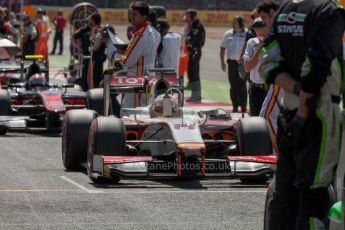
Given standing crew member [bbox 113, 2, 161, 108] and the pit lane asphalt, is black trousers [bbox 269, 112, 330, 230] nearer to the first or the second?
the pit lane asphalt

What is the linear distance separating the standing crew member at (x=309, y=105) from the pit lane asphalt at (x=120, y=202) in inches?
114

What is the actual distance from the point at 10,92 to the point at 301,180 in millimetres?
12068

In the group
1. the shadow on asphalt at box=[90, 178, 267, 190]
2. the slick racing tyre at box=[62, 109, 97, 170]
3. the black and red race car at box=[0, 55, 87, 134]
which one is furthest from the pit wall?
the shadow on asphalt at box=[90, 178, 267, 190]

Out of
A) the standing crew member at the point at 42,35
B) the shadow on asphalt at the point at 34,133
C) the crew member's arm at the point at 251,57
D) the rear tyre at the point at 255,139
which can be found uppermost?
the crew member's arm at the point at 251,57

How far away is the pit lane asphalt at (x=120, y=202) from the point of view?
29.5 ft

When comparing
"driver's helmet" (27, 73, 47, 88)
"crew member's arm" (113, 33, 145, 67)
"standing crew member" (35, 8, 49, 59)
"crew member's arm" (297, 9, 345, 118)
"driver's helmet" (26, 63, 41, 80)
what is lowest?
"standing crew member" (35, 8, 49, 59)

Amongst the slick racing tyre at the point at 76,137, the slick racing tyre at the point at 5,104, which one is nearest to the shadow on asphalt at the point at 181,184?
the slick racing tyre at the point at 76,137

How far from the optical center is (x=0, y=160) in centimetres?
1342

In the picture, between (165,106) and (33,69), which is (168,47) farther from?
(165,106)

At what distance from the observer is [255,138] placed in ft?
37.7

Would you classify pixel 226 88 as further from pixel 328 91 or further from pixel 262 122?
pixel 328 91

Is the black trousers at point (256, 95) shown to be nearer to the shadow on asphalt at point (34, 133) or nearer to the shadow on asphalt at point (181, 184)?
the shadow on asphalt at point (181, 184)

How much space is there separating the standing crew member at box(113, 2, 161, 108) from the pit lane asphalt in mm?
2034

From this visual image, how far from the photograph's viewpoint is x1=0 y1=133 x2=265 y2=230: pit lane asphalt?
354 inches
